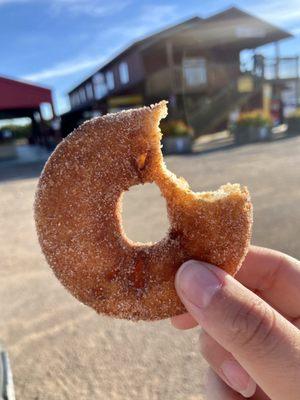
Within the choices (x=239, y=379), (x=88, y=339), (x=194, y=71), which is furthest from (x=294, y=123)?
(x=239, y=379)

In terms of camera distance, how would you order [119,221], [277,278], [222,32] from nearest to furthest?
[119,221] → [277,278] → [222,32]

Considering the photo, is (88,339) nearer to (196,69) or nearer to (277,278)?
(277,278)

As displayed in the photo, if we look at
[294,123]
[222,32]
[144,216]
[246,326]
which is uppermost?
[222,32]

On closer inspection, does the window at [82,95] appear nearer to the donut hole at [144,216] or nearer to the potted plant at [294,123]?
the potted plant at [294,123]

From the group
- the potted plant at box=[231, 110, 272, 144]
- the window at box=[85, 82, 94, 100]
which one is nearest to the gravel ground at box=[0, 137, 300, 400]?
the potted plant at box=[231, 110, 272, 144]

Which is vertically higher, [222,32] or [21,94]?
[222,32]

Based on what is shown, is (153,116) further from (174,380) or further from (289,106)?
(289,106)
